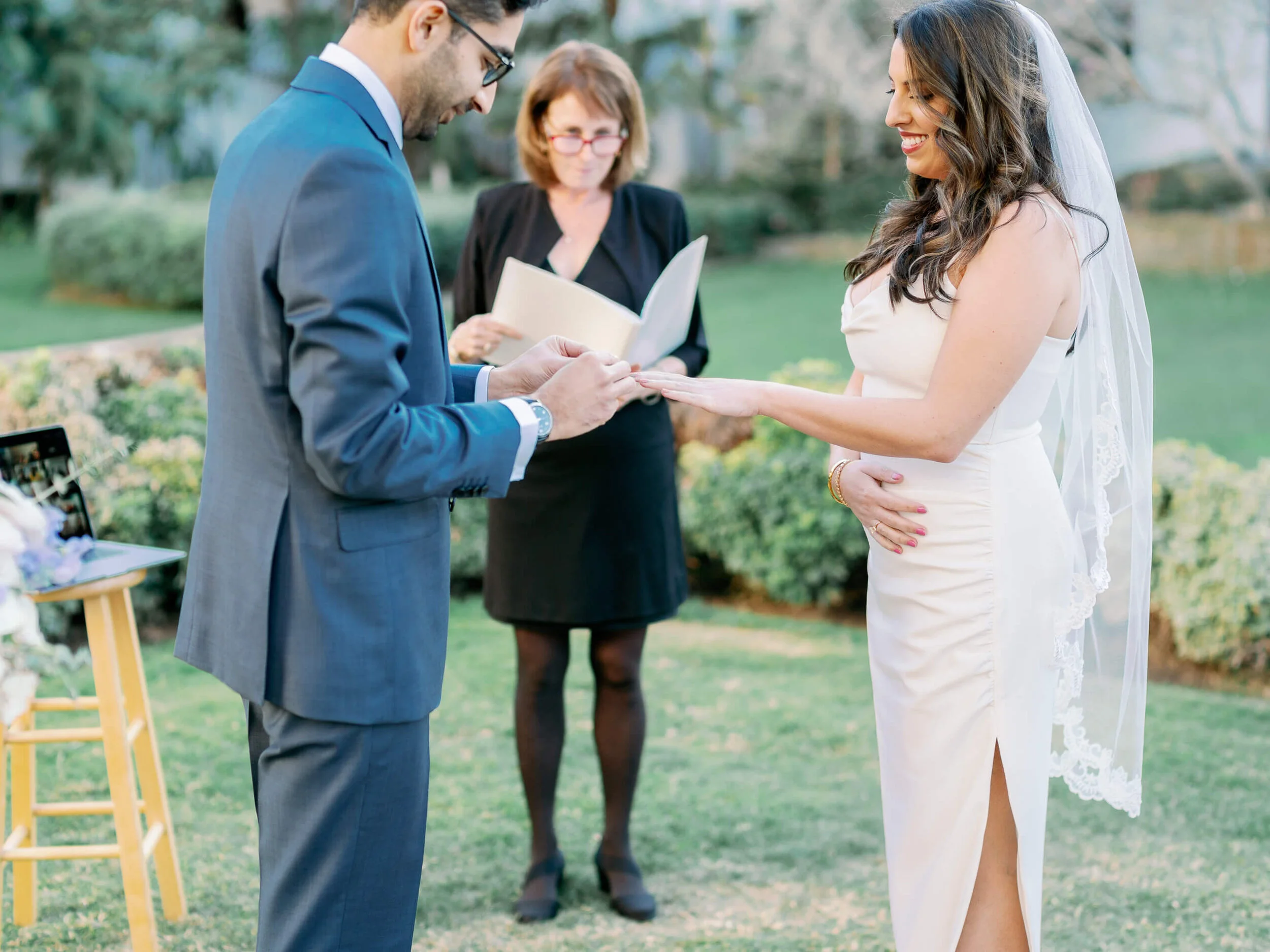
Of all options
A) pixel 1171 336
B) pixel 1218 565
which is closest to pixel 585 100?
pixel 1218 565

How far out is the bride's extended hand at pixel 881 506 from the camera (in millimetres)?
2486

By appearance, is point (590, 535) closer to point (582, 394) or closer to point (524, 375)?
point (524, 375)

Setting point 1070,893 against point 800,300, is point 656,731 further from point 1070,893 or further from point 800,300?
point 800,300

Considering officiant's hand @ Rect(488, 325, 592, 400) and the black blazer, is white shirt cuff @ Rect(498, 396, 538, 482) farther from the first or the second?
the black blazer

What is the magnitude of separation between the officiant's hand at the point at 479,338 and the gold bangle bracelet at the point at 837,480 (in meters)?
0.87

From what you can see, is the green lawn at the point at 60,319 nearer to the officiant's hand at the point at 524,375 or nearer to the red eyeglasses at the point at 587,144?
the red eyeglasses at the point at 587,144

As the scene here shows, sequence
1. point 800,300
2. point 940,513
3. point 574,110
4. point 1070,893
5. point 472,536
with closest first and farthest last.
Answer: point 940,513, point 574,110, point 1070,893, point 472,536, point 800,300

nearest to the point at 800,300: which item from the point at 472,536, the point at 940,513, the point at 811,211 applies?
the point at 811,211

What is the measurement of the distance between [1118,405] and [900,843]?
40.4 inches

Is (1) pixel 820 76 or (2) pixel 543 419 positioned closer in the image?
(2) pixel 543 419

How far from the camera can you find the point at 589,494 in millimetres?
3396

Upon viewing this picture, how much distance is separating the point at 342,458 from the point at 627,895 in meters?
2.10

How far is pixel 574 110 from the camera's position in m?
3.30

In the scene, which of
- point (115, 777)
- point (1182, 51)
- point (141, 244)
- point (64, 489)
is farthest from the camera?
point (141, 244)
